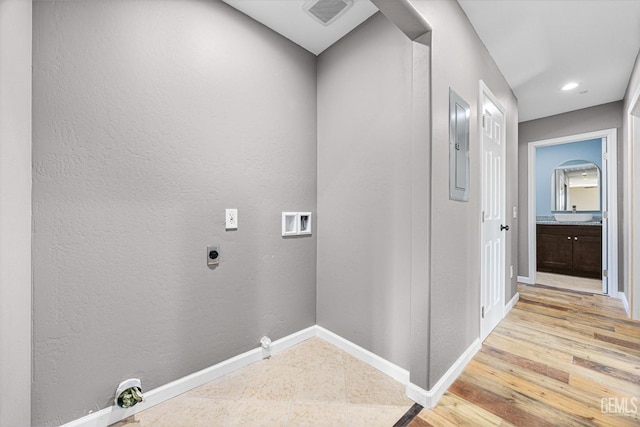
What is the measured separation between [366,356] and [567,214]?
16.5 ft

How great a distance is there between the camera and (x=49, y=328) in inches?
43.8

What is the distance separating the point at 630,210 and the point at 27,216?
4474 mm

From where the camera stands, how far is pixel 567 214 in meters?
4.62

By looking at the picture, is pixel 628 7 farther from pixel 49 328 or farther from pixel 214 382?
pixel 49 328

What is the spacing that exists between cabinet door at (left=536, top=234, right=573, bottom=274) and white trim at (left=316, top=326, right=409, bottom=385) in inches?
173

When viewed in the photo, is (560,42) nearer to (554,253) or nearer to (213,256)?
(213,256)

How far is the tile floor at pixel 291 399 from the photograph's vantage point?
4.28ft

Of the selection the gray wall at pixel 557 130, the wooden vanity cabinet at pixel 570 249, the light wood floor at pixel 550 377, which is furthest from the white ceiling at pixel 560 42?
the light wood floor at pixel 550 377

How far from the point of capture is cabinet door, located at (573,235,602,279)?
402cm

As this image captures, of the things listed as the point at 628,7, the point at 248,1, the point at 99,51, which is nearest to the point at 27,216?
the point at 99,51

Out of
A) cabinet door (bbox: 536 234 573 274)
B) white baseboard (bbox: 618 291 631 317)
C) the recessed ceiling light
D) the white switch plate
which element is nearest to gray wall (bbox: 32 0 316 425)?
the white switch plate

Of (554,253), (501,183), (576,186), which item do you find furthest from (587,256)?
(501,183)

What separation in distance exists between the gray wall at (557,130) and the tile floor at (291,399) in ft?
11.2

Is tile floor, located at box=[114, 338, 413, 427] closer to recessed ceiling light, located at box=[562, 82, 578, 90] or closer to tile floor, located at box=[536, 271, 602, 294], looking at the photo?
recessed ceiling light, located at box=[562, 82, 578, 90]
